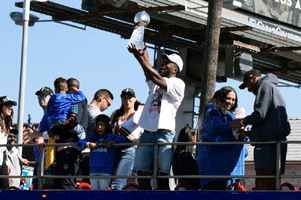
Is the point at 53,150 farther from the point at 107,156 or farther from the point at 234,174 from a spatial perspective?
the point at 234,174

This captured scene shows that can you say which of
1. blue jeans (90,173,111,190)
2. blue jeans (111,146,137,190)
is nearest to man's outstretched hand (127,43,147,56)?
blue jeans (111,146,137,190)

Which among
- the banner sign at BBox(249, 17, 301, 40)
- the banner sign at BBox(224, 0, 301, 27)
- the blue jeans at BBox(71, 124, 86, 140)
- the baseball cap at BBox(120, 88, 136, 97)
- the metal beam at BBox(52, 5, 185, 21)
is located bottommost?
the blue jeans at BBox(71, 124, 86, 140)

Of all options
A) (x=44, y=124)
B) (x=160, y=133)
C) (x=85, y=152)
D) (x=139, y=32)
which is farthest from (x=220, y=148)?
(x=44, y=124)

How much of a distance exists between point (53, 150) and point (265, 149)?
3078mm

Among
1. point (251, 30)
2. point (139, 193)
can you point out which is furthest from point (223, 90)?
point (251, 30)

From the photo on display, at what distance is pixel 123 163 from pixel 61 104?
135 centimetres

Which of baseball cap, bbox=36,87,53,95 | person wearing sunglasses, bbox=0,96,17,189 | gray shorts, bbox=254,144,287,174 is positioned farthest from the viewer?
baseball cap, bbox=36,87,53,95

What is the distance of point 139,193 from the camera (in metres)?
8.06

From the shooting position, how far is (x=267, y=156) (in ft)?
24.7

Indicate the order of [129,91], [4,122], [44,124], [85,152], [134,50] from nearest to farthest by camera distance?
[134,50], [85,152], [129,91], [4,122], [44,124]

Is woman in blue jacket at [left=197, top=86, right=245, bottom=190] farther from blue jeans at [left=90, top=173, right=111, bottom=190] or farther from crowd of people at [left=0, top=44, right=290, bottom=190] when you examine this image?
blue jeans at [left=90, top=173, right=111, bottom=190]

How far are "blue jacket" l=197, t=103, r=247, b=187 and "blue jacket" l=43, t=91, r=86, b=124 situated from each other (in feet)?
6.91

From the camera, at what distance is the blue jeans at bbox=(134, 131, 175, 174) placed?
7.94 metres

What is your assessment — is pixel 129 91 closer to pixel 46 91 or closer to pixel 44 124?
pixel 44 124
